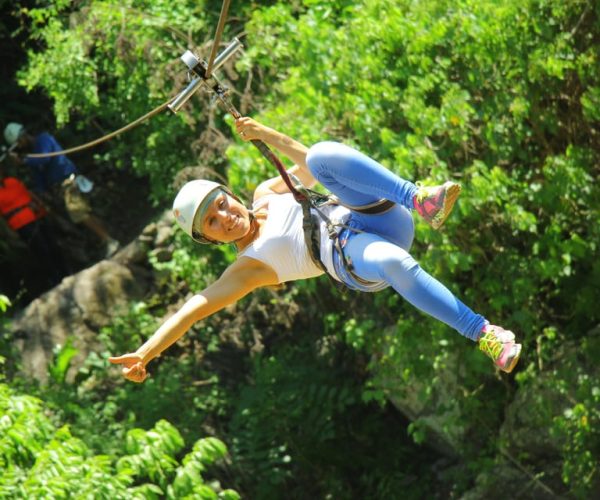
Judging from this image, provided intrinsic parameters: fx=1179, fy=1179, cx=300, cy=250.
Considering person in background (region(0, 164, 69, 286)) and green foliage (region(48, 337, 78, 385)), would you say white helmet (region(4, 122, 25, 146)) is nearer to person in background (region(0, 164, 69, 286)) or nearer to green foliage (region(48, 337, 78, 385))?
person in background (region(0, 164, 69, 286))

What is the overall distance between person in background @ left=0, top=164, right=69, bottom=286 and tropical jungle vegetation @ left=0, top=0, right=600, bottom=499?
63 cm

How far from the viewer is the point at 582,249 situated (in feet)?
21.2

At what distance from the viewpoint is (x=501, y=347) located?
13.4 feet

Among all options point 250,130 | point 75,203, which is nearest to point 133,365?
point 250,130

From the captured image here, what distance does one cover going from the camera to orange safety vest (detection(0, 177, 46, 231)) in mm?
10555

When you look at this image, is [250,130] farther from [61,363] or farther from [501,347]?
[61,363]

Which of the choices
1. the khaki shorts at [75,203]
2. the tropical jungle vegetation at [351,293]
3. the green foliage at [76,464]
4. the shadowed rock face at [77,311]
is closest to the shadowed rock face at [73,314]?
the shadowed rock face at [77,311]

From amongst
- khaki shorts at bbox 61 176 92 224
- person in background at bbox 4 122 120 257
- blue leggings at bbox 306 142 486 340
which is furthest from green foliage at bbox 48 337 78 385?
blue leggings at bbox 306 142 486 340

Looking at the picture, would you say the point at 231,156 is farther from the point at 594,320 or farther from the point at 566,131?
the point at 594,320

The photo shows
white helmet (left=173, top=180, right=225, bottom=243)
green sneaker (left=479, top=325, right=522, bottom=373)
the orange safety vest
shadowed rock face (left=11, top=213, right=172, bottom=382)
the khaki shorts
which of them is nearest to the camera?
green sneaker (left=479, top=325, right=522, bottom=373)

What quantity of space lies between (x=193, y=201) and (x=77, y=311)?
569cm

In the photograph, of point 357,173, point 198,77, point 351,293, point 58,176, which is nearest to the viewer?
point 357,173

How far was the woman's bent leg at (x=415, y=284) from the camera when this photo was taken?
13.5 feet

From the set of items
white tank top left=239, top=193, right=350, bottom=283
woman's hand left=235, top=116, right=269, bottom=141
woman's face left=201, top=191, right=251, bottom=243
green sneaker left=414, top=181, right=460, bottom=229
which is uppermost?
woman's hand left=235, top=116, right=269, bottom=141
